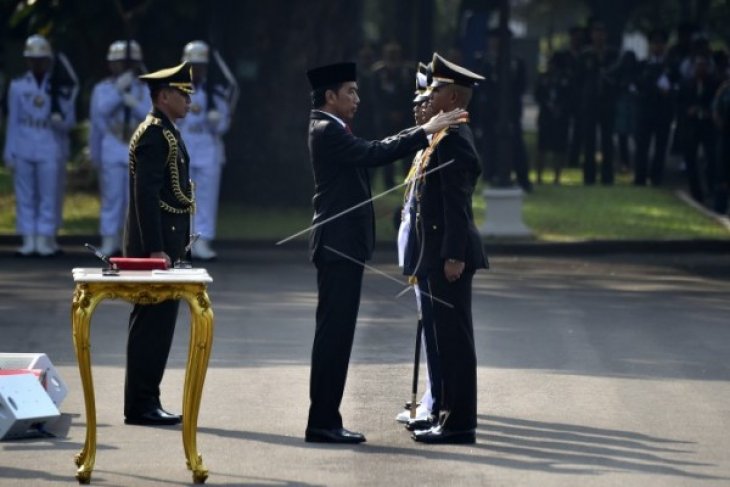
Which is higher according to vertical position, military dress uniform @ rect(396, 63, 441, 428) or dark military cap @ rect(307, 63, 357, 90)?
dark military cap @ rect(307, 63, 357, 90)

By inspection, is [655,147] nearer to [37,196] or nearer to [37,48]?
[37,196]

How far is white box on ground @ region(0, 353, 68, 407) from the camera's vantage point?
35.0 ft

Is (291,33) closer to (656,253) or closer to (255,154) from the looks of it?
(255,154)

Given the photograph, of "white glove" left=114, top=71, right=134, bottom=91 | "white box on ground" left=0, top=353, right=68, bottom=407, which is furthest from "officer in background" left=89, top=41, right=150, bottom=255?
"white box on ground" left=0, top=353, right=68, bottom=407

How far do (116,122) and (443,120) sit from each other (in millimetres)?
10571

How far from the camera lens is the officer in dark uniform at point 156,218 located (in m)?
10.6

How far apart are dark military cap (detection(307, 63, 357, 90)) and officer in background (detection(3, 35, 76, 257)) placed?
32.7ft

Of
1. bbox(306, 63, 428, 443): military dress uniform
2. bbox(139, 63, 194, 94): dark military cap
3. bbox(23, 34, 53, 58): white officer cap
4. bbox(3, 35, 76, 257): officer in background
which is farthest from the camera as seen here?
bbox(3, 35, 76, 257): officer in background

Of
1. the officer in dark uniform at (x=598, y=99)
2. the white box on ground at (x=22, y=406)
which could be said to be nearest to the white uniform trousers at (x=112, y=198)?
the white box on ground at (x=22, y=406)

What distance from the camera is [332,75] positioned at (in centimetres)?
1020

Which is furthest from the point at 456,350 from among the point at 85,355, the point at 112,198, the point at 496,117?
the point at 496,117

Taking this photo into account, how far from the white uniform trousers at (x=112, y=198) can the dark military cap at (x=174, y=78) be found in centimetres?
912

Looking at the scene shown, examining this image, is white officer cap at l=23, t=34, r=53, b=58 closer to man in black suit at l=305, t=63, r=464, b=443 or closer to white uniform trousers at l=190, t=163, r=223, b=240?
white uniform trousers at l=190, t=163, r=223, b=240

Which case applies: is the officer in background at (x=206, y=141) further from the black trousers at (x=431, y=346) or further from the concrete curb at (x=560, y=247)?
the black trousers at (x=431, y=346)
